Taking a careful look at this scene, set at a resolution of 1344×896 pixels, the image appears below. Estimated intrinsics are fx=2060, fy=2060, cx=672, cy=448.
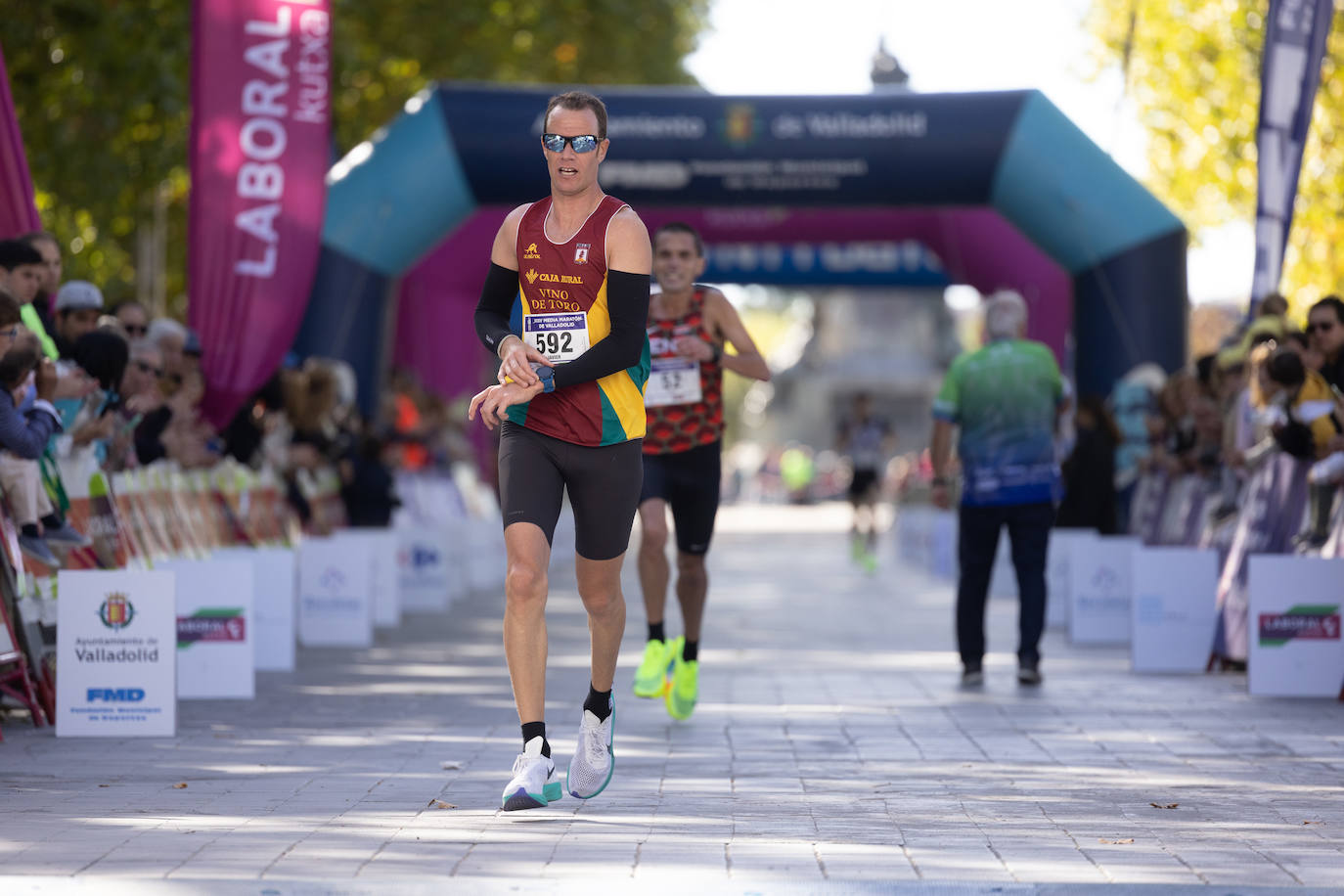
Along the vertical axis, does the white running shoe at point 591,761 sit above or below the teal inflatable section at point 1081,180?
below

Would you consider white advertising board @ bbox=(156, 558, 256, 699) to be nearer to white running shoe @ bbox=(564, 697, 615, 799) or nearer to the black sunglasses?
white running shoe @ bbox=(564, 697, 615, 799)

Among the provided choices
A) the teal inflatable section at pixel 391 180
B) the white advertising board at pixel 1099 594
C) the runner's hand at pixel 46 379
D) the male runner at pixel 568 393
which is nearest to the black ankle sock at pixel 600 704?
the male runner at pixel 568 393

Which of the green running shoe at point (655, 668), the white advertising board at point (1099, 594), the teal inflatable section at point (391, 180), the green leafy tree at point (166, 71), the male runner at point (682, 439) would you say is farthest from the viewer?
the green leafy tree at point (166, 71)

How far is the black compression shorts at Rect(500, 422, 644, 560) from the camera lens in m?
6.53

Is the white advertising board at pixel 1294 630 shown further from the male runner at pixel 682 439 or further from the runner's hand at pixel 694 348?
the runner's hand at pixel 694 348

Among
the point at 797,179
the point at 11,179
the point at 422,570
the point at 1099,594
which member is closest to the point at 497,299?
the point at 11,179

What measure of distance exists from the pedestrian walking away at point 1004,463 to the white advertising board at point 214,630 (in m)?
3.74

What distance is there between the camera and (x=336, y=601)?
1352cm

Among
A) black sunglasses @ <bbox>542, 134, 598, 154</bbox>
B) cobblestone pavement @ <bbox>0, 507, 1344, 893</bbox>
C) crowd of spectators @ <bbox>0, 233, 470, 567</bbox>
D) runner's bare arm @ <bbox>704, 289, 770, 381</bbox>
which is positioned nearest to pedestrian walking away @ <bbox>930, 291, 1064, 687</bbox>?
cobblestone pavement @ <bbox>0, 507, 1344, 893</bbox>

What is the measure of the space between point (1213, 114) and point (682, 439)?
2424 centimetres

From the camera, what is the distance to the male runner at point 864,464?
83.1 ft

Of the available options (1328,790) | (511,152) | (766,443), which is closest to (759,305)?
(766,443)

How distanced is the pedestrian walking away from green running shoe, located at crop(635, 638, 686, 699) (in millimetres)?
2282

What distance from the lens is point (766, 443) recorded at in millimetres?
87500
